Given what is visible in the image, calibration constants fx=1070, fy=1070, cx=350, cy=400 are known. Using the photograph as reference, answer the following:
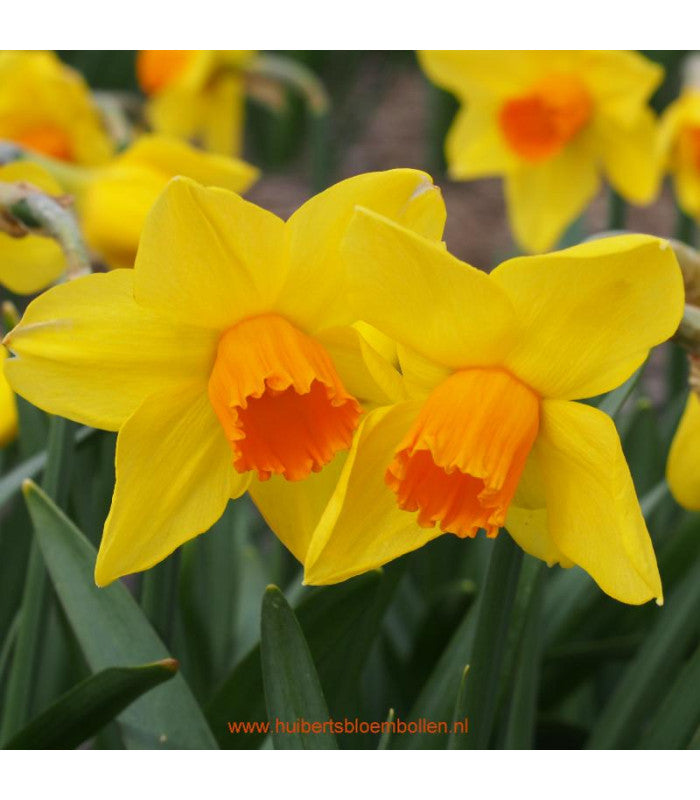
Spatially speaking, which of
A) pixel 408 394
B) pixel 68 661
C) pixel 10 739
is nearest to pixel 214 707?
pixel 10 739

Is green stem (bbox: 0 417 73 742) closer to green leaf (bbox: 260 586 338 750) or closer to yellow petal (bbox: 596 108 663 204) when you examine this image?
green leaf (bbox: 260 586 338 750)

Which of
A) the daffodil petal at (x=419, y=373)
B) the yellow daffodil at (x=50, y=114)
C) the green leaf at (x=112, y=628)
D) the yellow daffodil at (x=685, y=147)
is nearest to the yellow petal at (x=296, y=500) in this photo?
the daffodil petal at (x=419, y=373)

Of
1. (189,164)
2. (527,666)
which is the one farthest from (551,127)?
(527,666)

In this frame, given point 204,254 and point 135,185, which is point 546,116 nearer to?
point 135,185

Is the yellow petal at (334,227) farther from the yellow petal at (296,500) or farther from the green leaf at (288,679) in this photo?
the green leaf at (288,679)

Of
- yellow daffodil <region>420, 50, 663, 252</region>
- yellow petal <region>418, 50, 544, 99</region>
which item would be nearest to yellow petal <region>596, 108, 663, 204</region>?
yellow daffodil <region>420, 50, 663, 252</region>

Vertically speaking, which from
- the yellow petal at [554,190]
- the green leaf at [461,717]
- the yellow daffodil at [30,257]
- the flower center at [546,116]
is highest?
the yellow daffodil at [30,257]
